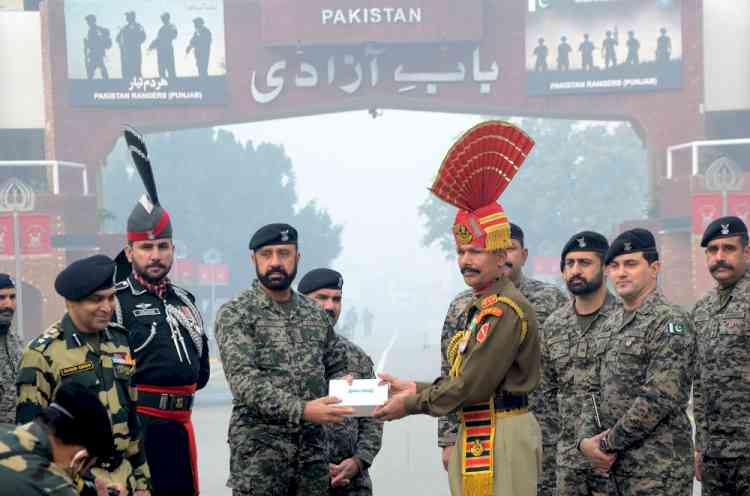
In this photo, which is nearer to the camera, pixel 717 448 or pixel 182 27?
pixel 717 448

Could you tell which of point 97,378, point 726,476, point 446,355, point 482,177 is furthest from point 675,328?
point 97,378

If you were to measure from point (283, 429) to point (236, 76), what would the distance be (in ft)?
108

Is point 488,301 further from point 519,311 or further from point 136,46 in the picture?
point 136,46

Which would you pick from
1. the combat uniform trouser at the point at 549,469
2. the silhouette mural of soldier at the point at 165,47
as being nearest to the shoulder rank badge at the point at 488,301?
the combat uniform trouser at the point at 549,469

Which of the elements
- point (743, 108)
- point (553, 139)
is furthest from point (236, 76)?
point (553, 139)

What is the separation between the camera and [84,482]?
16.6ft

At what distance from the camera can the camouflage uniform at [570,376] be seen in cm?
728

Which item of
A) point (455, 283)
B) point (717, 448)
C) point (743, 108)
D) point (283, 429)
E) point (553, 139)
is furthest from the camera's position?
point (455, 283)

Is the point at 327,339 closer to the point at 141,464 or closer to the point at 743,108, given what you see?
the point at 141,464

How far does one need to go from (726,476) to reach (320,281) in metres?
2.75

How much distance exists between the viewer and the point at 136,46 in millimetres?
40406

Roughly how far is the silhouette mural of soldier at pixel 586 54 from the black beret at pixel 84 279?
34.8 meters

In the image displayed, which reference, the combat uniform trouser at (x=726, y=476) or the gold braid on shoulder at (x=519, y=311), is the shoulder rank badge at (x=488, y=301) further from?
the combat uniform trouser at (x=726, y=476)

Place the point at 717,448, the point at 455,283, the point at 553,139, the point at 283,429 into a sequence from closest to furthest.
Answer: the point at 283,429 → the point at 717,448 → the point at 553,139 → the point at 455,283
